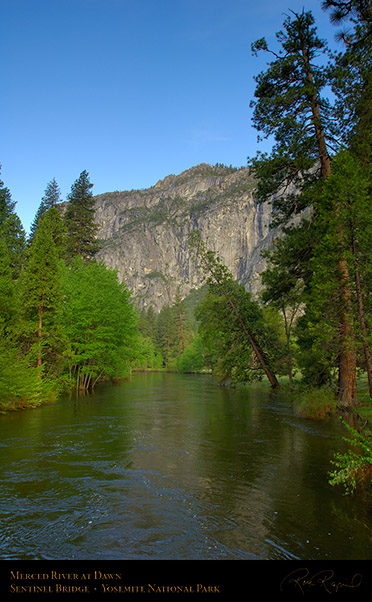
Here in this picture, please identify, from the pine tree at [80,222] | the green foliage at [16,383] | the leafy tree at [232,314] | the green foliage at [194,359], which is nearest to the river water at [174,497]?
the green foliage at [16,383]

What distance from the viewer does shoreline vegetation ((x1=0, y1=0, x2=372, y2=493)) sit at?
11.8 metres

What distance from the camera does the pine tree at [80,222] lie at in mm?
40156

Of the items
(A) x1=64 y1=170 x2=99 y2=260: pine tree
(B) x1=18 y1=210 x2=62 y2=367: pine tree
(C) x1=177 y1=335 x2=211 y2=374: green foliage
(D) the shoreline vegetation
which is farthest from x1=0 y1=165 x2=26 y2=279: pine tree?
(C) x1=177 y1=335 x2=211 y2=374: green foliage

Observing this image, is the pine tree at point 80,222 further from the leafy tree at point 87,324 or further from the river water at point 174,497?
the river water at point 174,497

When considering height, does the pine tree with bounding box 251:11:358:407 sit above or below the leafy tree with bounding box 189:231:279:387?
above

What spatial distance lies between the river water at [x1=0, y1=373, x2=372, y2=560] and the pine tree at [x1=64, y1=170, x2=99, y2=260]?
29.5 meters

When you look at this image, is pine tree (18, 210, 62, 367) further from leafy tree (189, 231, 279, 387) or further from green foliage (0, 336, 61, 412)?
leafy tree (189, 231, 279, 387)

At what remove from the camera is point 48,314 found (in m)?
22.2

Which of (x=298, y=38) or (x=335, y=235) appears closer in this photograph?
(x=335, y=235)
